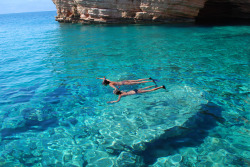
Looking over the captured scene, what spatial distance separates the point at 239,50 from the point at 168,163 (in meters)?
11.1

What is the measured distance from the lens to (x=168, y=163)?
4090 millimetres

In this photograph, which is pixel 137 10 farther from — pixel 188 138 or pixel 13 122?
pixel 188 138

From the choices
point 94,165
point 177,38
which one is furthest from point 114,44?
point 94,165

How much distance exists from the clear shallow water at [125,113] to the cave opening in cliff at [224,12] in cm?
1542

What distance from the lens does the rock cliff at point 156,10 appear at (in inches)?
867

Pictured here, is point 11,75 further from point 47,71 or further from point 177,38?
point 177,38

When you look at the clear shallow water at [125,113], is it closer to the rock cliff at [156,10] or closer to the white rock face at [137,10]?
the white rock face at [137,10]

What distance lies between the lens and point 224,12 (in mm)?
27578

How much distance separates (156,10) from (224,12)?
1181 cm

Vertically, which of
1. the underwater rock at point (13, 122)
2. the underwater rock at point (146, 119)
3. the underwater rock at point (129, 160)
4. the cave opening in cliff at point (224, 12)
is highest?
the cave opening in cliff at point (224, 12)

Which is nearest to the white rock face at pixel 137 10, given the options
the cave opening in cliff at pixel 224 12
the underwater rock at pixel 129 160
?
the cave opening in cliff at pixel 224 12

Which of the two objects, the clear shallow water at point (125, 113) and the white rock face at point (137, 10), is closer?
the clear shallow water at point (125, 113)

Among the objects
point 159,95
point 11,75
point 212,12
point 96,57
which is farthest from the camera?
point 212,12

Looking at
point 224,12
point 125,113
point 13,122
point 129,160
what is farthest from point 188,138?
point 224,12
